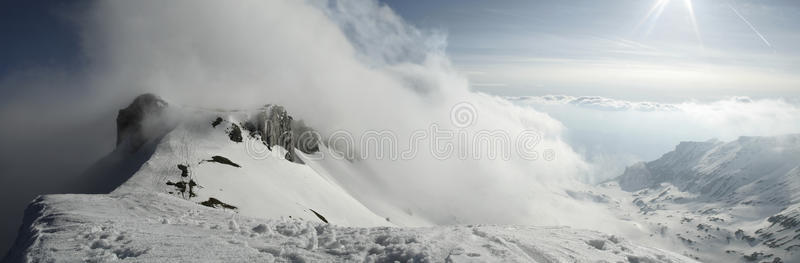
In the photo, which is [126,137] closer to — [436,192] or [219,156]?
[219,156]

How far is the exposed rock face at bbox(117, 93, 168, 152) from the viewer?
6921 centimetres

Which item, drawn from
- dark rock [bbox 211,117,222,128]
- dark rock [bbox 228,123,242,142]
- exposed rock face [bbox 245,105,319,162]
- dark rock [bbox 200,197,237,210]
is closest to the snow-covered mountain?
dark rock [bbox 200,197,237,210]

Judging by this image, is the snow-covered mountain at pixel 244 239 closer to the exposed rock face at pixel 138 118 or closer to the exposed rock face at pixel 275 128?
the exposed rock face at pixel 138 118

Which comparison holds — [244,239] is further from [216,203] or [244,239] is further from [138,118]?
[138,118]

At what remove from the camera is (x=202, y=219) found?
54.4ft

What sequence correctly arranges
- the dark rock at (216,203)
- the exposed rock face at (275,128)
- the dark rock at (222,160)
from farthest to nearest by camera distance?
the exposed rock face at (275,128) < the dark rock at (222,160) < the dark rock at (216,203)

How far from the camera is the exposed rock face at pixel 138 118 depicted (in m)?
69.2

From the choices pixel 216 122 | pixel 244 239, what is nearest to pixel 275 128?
pixel 216 122

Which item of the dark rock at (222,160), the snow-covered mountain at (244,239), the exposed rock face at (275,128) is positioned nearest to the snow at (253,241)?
the snow-covered mountain at (244,239)

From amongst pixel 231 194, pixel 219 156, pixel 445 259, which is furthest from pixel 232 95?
pixel 445 259

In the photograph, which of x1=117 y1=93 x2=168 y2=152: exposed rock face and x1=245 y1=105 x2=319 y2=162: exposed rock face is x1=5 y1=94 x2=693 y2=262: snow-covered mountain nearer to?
x1=117 y1=93 x2=168 y2=152: exposed rock face

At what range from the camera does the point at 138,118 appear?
72.9 meters

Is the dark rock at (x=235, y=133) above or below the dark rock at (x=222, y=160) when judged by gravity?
above

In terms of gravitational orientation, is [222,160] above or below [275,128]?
below
